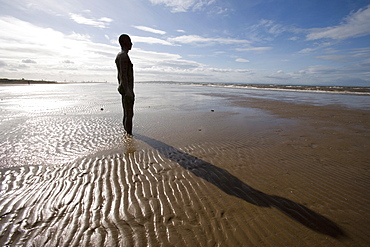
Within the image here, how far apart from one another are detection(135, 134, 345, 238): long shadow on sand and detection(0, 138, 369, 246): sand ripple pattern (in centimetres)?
2

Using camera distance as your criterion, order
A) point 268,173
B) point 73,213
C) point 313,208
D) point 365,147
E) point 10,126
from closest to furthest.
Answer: point 73,213, point 313,208, point 268,173, point 365,147, point 10,126

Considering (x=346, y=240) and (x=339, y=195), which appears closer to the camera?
(x=346, y=240)

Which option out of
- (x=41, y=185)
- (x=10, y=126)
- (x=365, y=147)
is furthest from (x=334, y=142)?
(x=10, y=126)

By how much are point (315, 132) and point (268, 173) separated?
5863mm

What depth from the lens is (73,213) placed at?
315cm

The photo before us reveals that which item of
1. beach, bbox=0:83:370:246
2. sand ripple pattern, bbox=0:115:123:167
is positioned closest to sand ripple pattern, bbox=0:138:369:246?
beach, bbox=0:83:370:246

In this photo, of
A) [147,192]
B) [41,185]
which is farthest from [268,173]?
[41,185]

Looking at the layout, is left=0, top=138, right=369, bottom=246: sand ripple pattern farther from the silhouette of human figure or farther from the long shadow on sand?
the silhouette of human figure

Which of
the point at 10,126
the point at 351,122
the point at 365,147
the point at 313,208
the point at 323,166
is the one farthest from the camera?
the point at 351,122

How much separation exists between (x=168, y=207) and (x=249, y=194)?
1760mm

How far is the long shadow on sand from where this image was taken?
3.03 m

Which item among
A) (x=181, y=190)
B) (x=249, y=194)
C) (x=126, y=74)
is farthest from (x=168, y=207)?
(x=126, y=74)

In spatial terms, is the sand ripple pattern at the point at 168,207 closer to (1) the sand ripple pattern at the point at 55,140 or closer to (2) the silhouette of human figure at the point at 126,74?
(1) the sand ripple pattern at the point at 55,140

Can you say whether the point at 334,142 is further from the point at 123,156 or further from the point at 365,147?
the point at 123,156
